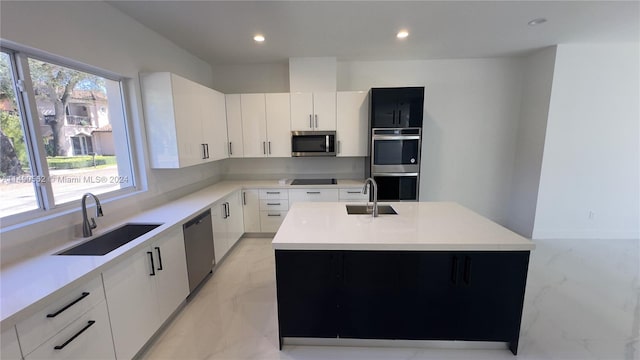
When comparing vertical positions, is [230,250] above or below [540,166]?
below

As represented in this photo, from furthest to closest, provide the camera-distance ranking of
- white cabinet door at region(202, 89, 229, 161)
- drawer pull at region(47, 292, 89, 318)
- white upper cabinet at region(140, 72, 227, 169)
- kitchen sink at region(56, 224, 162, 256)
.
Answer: white cabinet door at region(202, 89, 229, 161), white upper cabinet at region(140, 72, 227, 169), kitchen sink at region(56, 224, 162, 256), drawer pull at region(47, 292, 89, 318)

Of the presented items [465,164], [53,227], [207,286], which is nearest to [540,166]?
[465,164]

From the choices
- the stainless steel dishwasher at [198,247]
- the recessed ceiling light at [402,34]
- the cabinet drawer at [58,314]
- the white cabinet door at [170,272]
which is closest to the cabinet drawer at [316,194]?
the stainless steel dishwasher at [198,247]

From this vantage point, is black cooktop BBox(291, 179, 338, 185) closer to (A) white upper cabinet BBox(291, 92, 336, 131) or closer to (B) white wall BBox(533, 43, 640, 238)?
(A) white upper cabinet BBox(291, 92, 336, 131)

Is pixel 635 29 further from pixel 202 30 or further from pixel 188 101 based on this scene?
pixel 188 101

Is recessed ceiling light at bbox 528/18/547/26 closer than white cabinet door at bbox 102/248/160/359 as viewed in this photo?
No

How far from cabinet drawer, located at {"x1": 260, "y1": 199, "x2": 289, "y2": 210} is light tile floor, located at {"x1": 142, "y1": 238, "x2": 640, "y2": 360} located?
0.84 metres

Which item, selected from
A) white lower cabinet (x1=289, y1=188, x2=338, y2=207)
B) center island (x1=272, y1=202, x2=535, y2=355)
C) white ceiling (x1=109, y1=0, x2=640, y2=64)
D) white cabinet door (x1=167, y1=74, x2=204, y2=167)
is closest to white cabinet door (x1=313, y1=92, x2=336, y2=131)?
white ceiling (x1=109, y1=0, x2=640, y2=64)

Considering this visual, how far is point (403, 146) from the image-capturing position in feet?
11.4

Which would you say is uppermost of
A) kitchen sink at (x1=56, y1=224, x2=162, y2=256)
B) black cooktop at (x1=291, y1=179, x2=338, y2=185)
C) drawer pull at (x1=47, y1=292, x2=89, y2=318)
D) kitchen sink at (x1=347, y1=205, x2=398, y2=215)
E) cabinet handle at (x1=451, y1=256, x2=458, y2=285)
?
black cooktop at (x1=291, y1=179, x2=338, y2=185)

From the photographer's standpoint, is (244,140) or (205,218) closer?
(205,218)

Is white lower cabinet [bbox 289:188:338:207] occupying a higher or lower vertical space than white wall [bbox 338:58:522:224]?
lower

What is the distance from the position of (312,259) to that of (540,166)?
3.78m

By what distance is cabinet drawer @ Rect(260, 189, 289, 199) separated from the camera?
3.72m
